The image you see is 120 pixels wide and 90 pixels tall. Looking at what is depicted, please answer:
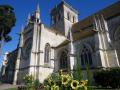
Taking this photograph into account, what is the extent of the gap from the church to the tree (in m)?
2.77

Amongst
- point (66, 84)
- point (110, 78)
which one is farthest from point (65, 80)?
point (110, 78)

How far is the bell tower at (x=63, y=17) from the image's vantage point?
101ft

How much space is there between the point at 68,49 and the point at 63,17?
43.1ft

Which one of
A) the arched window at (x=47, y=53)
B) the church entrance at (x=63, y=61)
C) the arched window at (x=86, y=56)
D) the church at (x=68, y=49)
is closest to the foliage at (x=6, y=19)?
the church at (x=68, y=49)

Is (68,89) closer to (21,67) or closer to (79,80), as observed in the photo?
(79,80)

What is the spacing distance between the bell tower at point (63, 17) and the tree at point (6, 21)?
38.5ft

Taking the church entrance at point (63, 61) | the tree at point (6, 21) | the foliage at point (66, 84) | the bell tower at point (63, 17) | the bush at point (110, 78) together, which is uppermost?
the bell tower at point (63, 17)

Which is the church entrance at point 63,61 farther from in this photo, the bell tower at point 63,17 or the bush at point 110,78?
the bush at point 110,78

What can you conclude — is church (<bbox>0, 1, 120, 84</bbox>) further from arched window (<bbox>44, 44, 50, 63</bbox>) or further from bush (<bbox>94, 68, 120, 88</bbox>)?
bush (<bbox>94, 68, 120, 88</bbox>)

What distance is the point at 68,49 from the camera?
20.8m

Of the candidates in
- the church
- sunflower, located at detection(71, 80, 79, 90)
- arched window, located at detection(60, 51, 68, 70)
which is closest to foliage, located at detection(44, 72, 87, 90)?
sunflower, located at detection(71, 80, 79, 90)

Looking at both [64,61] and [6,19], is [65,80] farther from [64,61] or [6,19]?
[6,19]

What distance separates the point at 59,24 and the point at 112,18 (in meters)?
15.8

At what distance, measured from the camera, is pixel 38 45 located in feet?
69.3
